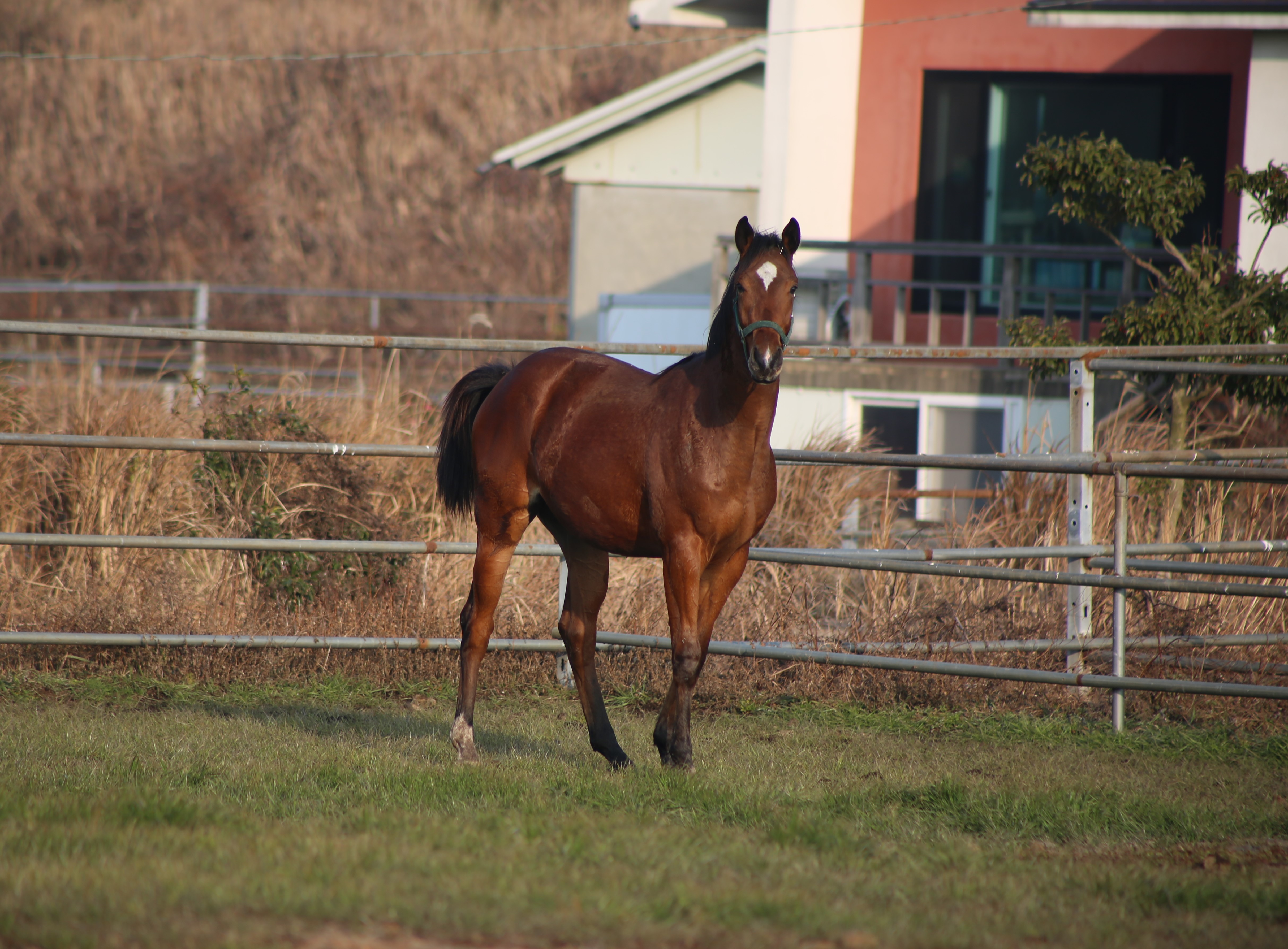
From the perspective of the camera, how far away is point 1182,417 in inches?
345

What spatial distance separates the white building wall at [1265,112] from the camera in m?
10.6

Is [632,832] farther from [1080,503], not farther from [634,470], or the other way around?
[1080,503]

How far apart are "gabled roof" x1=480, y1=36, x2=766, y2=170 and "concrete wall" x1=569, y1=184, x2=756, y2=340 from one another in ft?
4.38

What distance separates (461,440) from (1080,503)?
3.07 metres

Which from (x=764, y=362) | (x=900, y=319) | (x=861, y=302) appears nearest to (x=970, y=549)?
(x=764, y=362)

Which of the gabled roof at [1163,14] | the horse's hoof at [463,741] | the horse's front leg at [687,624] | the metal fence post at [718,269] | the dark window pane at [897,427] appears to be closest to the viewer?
the horse's front leg at [687,624]

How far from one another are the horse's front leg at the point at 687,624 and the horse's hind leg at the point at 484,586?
0.79 m

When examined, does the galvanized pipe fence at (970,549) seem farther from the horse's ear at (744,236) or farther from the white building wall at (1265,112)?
the white building wall at (1265,112)

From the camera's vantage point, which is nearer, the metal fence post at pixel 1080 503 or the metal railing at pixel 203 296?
the metal fence post at pixel 1080 503

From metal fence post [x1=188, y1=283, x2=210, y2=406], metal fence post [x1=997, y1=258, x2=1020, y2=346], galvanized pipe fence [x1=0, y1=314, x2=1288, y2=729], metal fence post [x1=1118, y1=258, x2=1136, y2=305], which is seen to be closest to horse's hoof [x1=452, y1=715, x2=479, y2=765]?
galvanized pipe fence [x1=0, y1=314, x2=1288, y2=729]

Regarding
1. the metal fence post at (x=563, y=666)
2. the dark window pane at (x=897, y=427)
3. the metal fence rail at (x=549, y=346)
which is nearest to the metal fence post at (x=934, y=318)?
the dark window pane at (x=897, y=427)

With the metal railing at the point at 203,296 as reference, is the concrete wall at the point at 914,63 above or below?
above

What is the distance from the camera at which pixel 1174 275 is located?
909 cm

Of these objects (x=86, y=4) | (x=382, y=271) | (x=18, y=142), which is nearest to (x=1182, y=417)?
(x=382, y=271)
